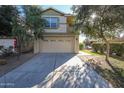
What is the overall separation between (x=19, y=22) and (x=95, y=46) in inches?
443

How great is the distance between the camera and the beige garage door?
822 inches

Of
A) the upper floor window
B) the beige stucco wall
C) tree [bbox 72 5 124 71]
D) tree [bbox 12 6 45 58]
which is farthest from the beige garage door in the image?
tree [bbox 72 5 124 71]

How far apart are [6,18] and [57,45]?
20.3 feet

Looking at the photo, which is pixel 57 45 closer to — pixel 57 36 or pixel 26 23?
pixel 57 36

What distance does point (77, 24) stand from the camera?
51.6 feet

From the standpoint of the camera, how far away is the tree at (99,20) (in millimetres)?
12738

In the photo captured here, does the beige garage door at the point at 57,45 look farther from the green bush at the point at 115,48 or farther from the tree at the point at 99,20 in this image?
the tree at the point at 99,20

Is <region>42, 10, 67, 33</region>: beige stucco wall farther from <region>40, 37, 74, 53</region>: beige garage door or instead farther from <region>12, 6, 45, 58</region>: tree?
<region>12, 6, 45, 58</region>: tree

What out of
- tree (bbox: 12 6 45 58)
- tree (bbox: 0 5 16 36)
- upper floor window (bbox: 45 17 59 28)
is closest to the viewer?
tree (bbox: 0 5 16 36)

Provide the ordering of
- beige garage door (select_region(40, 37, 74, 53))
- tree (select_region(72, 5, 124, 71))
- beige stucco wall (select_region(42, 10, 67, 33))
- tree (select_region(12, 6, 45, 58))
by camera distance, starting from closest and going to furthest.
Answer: tree (select_region(72, 5, 124, 71))
tree (select_region(12, 6, 45, 58))
beige garage door (select_region(40, 37, 74, 53))
beige stucco wall (select_region(42, 10, 67, 33))

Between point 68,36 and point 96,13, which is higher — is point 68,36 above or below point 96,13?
below
